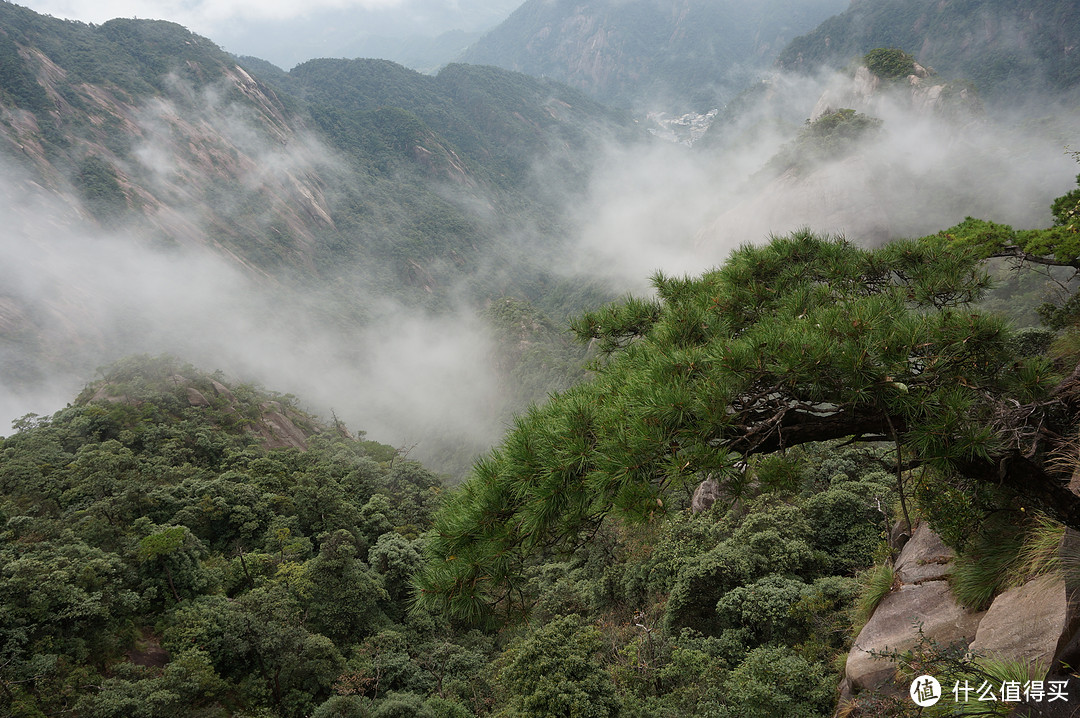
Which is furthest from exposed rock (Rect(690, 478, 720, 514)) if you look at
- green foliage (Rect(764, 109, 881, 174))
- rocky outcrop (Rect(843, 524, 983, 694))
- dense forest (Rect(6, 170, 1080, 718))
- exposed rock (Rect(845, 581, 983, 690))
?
green foliage (Rect(764, 109, 881, 174))

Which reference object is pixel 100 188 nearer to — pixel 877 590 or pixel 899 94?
pixel 877 590

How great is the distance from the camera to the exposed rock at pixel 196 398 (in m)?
31.5

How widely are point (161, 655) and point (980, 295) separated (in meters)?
20.3

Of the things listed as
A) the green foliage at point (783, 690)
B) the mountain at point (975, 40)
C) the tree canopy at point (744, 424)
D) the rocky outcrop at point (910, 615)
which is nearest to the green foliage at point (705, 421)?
the tree canopy at point (744, 424)

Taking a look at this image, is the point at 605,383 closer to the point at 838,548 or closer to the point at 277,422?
the point at 838,548

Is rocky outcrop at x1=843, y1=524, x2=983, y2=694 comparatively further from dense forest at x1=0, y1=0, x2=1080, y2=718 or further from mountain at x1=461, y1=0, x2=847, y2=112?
mountain at x1=461, y1=0, x2=847, y2=112

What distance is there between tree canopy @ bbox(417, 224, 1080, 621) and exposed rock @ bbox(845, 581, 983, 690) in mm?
2607

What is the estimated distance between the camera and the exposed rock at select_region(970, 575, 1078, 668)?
2.86 m

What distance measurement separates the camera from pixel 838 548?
13273 millimetres

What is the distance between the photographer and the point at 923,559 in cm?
571

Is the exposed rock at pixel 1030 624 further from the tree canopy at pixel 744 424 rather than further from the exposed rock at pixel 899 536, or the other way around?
the exposed rock at pixel 899 536

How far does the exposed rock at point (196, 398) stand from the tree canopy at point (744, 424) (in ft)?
118

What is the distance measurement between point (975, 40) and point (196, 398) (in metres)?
87.2

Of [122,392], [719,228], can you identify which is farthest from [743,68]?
[122,392]
